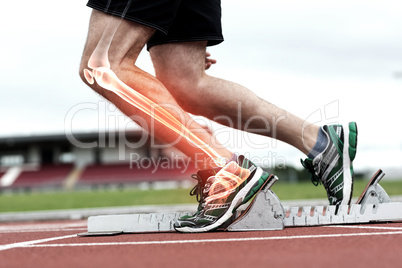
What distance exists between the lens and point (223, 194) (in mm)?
2258

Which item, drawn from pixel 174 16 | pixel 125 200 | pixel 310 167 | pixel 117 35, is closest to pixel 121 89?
pixel 117 35

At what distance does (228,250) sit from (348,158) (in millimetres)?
1073

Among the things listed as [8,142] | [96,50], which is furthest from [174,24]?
[8,142]

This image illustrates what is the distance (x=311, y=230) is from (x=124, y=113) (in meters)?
0.90

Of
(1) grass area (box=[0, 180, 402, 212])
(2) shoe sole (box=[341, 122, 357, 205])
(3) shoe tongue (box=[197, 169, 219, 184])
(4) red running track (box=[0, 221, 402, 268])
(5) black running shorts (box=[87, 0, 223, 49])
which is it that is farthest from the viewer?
(1) grass area (box=[0, 180, 402, 212])

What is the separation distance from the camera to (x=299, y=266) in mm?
1250

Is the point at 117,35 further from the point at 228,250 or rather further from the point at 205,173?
the point at 228,250

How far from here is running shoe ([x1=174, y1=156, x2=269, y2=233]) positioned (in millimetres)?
2230

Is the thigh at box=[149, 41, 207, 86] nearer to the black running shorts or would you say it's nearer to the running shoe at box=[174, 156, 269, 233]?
the black running shorts

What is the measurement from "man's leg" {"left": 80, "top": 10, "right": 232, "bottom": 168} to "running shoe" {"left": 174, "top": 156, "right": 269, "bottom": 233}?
81mm

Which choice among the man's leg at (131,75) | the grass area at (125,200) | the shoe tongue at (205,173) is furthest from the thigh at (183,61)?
the grass area at (125,200)

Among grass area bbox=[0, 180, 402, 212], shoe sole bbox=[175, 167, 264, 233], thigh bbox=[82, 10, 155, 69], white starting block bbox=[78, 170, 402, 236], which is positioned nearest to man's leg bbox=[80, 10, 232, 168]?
thigh bbox=[82, 10, 155, 69]

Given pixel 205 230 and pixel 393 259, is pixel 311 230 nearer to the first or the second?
pixel 205 230

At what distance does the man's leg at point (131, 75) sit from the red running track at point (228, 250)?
1.29ft
